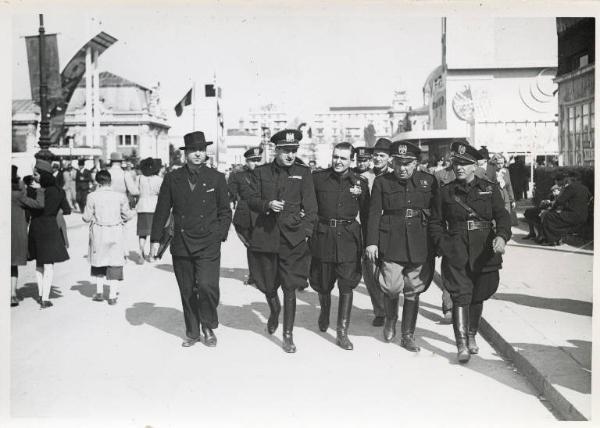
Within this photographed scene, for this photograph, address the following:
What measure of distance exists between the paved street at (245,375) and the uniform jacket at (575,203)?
467 centimetres

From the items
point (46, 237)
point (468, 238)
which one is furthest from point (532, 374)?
point (46, 237)

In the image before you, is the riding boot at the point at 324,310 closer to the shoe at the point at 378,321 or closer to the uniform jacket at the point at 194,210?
the shoe at the point at 378,321

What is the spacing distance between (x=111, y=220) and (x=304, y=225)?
3.55m

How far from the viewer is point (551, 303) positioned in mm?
7914

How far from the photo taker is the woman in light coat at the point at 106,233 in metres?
9.09

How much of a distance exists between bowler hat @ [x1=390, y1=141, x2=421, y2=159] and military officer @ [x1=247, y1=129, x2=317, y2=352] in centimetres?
92

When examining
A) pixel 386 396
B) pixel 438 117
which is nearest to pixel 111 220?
pixel 386 396

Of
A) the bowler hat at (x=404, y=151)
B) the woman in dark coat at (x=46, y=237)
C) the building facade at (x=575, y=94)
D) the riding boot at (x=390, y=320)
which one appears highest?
the building facade at (x=575, y=94)

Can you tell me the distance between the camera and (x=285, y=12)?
20.7 ft

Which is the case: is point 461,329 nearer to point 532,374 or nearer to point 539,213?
point 532,374

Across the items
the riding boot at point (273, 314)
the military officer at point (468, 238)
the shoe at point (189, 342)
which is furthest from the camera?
the riding boot at point (273, 314)

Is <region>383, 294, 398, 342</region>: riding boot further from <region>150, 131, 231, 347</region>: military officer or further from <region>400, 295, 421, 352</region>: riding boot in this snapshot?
<region>150, 131, 231, 347</region>: military officer

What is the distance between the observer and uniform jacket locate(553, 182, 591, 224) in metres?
11.6

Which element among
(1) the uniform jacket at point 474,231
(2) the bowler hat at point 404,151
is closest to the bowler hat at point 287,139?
(2) the bowler hat at point 404,151
